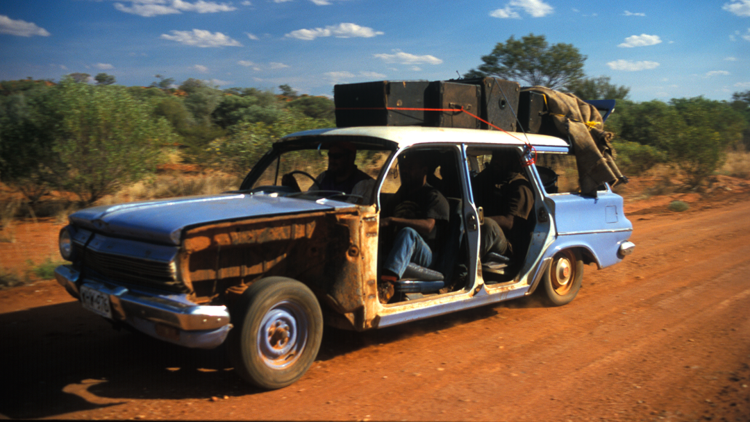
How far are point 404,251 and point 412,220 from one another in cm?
34

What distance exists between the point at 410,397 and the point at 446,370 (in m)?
0.58

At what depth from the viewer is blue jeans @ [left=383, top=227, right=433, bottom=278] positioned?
447cm

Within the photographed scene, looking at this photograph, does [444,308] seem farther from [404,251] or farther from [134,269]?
[134,269]

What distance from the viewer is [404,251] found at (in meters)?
4.51

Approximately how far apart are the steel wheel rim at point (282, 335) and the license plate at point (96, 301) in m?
0.98

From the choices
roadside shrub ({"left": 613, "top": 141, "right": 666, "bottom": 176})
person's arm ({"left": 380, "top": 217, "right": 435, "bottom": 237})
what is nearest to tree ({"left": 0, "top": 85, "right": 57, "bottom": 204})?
person's arm ({"left": 380, "top": 217, "right": 435, "bottom": 237})

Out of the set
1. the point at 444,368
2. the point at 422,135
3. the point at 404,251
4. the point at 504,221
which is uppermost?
the point at 422,135

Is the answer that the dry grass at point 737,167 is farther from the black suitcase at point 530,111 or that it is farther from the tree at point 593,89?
the black suitcase at point 530,111

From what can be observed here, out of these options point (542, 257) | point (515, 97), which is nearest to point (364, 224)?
point (542, 257)

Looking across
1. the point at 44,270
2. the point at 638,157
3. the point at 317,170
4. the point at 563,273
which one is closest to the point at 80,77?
the point at 44,270

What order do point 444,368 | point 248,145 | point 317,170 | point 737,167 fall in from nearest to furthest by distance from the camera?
1. point 444,368
2. point 317,170
3. point 248,145
4. point 737,167

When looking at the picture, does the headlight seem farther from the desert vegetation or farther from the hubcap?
the hubcap

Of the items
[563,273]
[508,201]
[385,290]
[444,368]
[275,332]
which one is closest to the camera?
[275,332]

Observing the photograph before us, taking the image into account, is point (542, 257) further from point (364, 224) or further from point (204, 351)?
point (204, 351)
